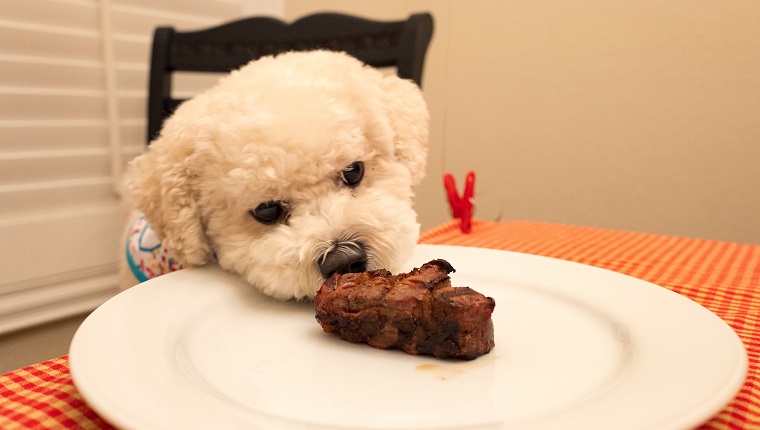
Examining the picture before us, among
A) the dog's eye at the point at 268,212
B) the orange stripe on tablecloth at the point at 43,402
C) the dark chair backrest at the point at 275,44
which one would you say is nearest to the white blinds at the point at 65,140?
the dark chair backrest at the point at 275,44

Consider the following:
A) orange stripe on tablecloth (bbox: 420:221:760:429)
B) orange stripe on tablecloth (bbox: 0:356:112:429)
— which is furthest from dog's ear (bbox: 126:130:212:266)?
orange stripe on tablecloth (bbox: 420:221:760:429)

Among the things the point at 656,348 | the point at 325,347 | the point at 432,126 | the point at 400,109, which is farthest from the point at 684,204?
the point at 325,347

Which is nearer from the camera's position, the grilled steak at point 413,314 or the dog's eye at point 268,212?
the grilled steak at point 413,314

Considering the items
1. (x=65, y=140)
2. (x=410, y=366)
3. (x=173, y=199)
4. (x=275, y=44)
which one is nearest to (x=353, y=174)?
(x=173, y=199)

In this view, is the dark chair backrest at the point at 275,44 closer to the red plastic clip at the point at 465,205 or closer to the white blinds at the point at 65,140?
the white blinds at the point at 65,140

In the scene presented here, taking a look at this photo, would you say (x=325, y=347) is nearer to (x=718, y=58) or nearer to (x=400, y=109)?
(x=400, y=109)
